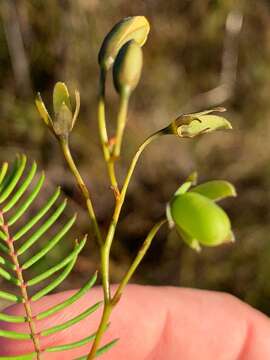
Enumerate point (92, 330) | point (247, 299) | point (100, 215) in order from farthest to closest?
1. point (100, 215)
2. point (247, 299)
3. point (92, 330)

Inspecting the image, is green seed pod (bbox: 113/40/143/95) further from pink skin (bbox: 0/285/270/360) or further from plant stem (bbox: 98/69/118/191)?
pink skin (bbox: 0/285/270/360)

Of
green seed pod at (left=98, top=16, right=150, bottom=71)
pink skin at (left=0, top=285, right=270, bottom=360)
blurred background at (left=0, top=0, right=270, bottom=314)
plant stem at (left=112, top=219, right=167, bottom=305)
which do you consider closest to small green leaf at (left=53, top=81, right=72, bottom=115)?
green seed pod at (left=98, top=16, right=150, bottom=71)

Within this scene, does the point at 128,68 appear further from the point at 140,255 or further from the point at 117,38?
the point at 140,255

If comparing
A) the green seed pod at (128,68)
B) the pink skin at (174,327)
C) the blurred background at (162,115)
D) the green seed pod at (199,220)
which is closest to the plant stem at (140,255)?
the green seed pod at (199,220)

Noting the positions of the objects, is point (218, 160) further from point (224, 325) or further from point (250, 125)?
point (224, 325)

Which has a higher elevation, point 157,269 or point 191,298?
point 191,298

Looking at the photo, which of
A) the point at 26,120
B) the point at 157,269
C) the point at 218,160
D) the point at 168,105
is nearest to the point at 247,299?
the point at 157,269

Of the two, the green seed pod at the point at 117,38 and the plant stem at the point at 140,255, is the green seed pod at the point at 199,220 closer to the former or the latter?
the plant stem at the point at 140,255

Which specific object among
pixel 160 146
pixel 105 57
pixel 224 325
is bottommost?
pixel 160 146
